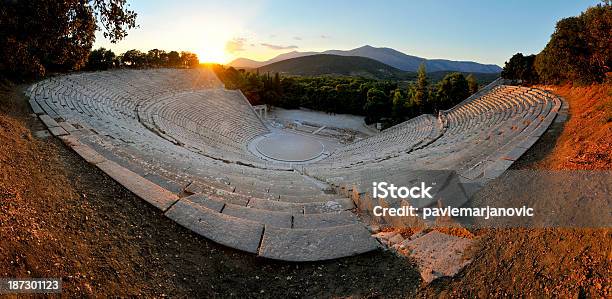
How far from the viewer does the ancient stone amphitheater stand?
494 cm

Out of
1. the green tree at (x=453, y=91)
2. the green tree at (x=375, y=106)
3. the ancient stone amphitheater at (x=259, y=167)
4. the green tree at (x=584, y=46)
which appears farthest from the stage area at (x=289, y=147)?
the green tree at (x=584, y=46)

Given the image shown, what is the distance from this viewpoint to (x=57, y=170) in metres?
6.04

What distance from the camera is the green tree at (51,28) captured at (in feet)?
24.1

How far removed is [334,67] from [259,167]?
324 ft

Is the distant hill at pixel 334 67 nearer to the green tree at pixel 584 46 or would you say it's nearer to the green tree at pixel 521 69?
the green tree at pixel 521 69

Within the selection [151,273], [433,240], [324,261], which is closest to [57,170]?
[151,273]

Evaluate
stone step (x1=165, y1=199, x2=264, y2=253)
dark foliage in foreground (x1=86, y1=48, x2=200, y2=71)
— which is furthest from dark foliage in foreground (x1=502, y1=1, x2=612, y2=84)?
dark foliage in foreground (x1=86, y1=48, x2=200, y2=71)

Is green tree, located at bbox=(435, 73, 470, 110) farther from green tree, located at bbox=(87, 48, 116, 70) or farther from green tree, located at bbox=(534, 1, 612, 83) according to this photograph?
green tree, located at bbox=(87, 48, 116, 70)

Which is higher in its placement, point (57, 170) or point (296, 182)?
point (57, 170)

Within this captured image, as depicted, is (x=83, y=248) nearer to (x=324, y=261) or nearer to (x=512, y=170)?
(x=324, y=261)

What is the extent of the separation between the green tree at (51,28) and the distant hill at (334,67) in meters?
91.4

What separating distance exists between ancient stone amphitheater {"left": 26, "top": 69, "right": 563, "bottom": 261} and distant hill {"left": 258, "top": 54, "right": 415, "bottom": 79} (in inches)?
3036

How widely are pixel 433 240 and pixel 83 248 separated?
15.5 ft

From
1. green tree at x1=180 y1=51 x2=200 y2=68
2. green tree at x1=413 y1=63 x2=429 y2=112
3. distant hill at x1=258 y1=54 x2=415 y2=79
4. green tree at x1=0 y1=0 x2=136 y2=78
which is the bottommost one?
green tree at x1=413 y1=63 x2=429 y2=112
